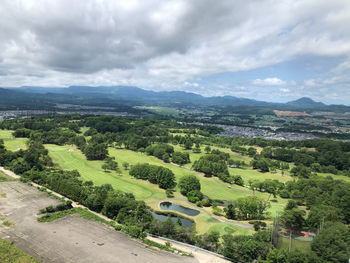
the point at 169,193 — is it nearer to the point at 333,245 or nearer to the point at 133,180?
the point at 133,180

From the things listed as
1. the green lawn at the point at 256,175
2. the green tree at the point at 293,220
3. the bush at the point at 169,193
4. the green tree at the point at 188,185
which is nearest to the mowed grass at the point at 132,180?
the bush at the point at 169,193

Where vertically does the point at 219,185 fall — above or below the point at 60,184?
below

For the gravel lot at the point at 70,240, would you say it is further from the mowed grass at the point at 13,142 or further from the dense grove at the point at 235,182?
the mowed grass at the point at 13,142

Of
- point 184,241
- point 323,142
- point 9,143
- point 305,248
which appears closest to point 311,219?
point 305,248

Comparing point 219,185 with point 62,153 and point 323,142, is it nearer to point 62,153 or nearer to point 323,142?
point 62,153

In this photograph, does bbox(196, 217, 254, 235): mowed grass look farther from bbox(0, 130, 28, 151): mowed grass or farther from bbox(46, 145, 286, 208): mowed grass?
bbox(0, 130, 28, 151): mowed grass

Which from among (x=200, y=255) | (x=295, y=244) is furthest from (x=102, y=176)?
(x=295, y=244)
